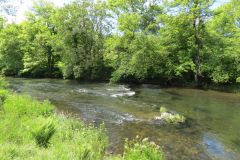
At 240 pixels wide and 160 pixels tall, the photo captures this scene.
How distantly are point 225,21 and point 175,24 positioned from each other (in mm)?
5478

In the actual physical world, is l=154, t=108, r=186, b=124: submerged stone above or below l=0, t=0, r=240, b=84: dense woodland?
below

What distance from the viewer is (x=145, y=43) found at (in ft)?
102

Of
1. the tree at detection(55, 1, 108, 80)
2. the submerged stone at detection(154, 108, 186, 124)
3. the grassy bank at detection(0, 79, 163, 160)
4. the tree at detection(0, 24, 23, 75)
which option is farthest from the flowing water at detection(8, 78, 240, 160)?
the tree at detection(0, 24, 23, 75)

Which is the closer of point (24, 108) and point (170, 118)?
point (24, 108)

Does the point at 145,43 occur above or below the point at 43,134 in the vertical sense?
above

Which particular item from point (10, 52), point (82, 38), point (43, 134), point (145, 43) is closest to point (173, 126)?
point (43, 134)

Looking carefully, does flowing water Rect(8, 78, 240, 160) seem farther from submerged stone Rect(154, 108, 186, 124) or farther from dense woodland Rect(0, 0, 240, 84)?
dense woodland Rect(0, 0, 240, 84)

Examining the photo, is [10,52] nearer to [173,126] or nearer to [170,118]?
[170,118]

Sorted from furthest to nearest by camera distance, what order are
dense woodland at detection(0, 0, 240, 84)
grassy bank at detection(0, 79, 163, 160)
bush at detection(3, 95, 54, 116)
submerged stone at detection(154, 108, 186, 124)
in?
dense woodland at detection(0, 0, 240, 84) < submerged stone at detection(154, 108, 186, 124) < bush at detection(3, 95, 54, 116) < grassy bank at detection(0, 79, 163, 160)

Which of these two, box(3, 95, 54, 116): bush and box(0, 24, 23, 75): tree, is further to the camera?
box(0, 24, 23, 75): tree

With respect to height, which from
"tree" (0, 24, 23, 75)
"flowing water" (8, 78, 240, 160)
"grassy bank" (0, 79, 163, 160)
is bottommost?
"flowing water" (8, 78, 240, 160)

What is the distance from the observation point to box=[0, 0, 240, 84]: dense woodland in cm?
2988

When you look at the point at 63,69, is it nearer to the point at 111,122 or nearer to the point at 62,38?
the point at 62,38

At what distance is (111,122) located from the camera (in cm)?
1304
